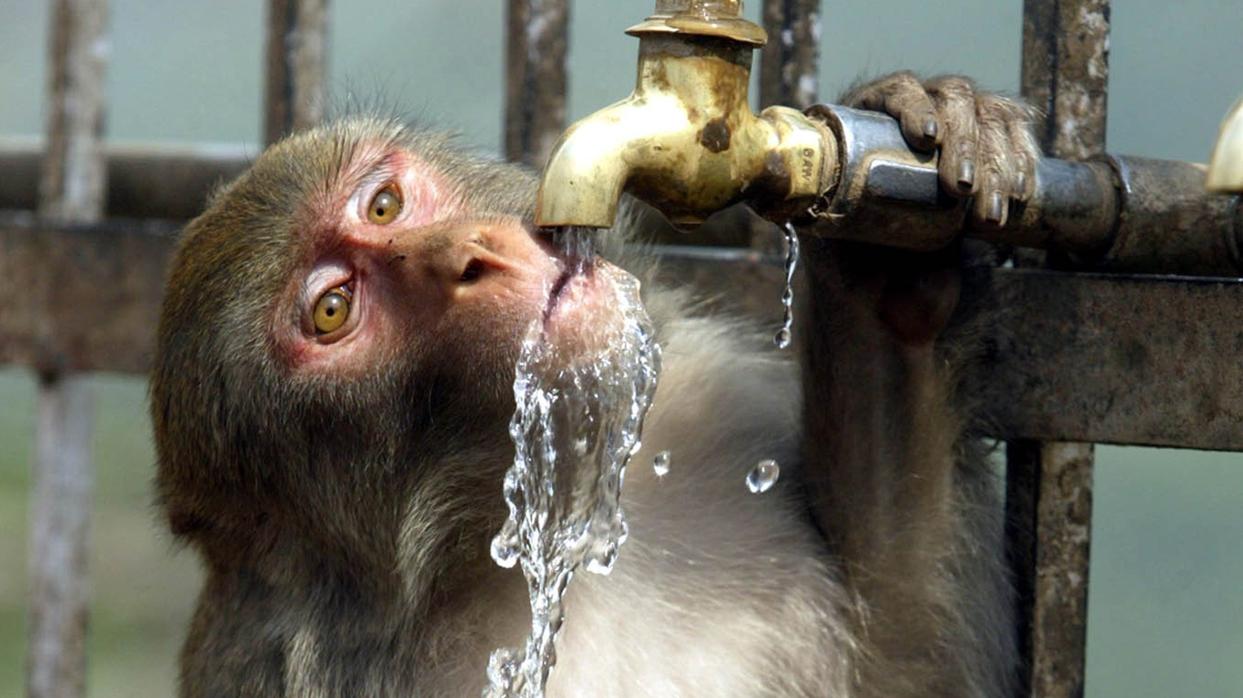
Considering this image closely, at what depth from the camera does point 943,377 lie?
2.30 m

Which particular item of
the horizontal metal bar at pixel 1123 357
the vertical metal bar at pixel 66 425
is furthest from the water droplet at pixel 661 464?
the vertical metal bar at pixel 66 425

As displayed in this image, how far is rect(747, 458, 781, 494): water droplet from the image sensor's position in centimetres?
239

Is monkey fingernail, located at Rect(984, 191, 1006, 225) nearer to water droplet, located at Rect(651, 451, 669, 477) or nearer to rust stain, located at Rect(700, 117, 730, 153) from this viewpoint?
rust stain, located at Rect(700, 117, 730, 153)

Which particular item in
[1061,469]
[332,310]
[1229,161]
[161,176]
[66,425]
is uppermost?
[1229,161]

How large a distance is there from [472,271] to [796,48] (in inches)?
25.6

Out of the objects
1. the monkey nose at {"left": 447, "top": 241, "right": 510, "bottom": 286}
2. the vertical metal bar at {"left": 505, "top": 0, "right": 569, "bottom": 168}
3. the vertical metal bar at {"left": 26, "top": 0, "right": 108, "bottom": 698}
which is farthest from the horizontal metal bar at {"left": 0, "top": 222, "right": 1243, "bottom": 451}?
the vertical metal bar at {"left": 26, "top": 0, "right": 108, "bottom": 698}

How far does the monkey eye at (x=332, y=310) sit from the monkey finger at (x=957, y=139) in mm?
805

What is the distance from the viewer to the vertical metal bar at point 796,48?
2.52 meters

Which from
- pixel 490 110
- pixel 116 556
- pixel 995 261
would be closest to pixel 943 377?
pixel 995 261

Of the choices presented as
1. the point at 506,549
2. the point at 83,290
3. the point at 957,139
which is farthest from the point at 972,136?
the point at 83,290

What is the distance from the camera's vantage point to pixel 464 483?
2391 millimetres

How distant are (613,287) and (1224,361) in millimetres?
701

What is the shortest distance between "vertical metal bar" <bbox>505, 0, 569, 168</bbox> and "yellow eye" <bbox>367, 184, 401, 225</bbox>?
48cm

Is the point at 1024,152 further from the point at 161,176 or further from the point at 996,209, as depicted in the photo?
the point at 161,176
